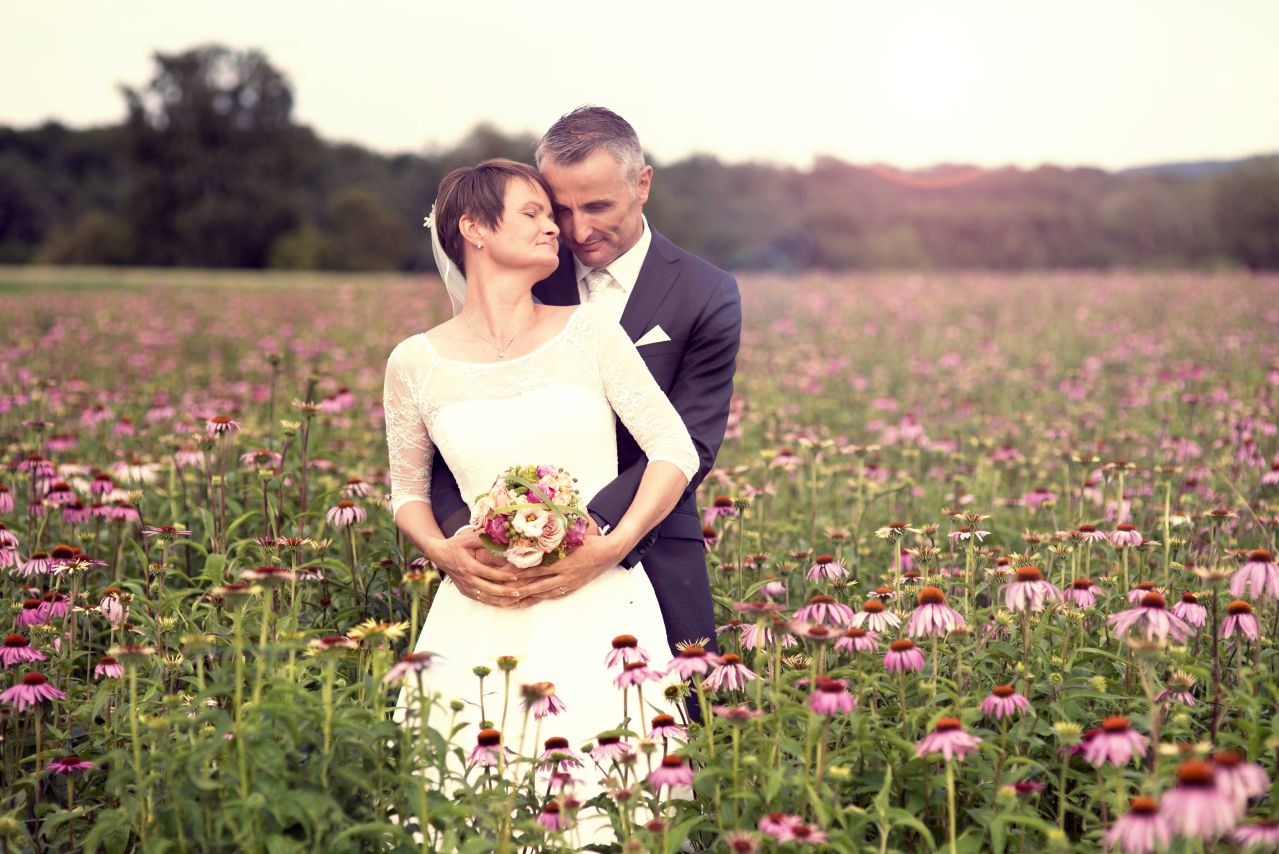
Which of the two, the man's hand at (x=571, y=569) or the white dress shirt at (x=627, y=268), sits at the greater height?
the white dress shirt at (x=627, y=268)

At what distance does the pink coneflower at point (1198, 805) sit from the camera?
1.58 meters

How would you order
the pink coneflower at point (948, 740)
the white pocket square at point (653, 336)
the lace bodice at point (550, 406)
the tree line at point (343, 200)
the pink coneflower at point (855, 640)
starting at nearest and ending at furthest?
the pink coneflower at point (948, 740), the pink coneflower at point (855, 640), the lace bodice at point (550, 406), the white pocket square at point (653, 336), the tree line at point (343, 200)

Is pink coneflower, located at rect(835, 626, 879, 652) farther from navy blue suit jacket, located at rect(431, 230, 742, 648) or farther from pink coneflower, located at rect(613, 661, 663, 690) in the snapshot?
navy blue suit jacket, located at rect(431, 230, 742, 648)

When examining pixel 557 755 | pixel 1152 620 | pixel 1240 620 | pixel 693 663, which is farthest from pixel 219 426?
pixel 1240 620

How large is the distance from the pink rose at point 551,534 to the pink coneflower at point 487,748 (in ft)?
1.68

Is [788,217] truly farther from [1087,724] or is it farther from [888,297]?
[1087,724]

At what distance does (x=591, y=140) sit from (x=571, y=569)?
4.12ft

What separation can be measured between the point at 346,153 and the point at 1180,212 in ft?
138

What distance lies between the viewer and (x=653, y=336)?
346 cm

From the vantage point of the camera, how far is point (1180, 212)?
37.2 meters

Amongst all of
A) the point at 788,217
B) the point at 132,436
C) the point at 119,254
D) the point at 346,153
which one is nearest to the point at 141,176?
the point at 119,254

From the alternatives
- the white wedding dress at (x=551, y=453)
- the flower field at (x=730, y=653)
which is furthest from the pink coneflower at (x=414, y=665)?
the white wedding dress at (x=551, y=453)

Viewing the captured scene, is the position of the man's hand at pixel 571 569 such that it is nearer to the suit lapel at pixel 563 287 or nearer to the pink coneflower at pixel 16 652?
the suit lapel at pixel 563 287

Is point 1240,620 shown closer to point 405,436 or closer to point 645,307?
point 645,307
